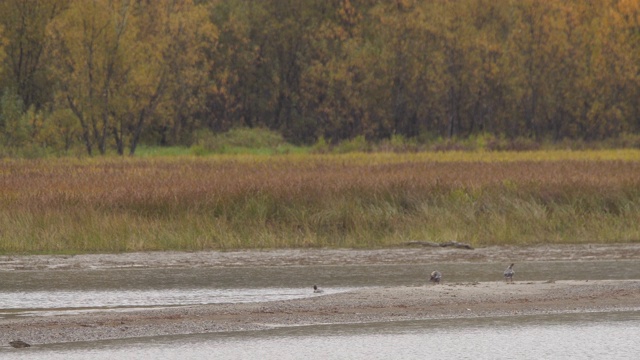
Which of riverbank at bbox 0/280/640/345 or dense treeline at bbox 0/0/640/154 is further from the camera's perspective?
dense treeline at bbox 0/0/640/154

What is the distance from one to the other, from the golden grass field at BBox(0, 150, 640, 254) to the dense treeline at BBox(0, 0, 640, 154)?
32.2 metres

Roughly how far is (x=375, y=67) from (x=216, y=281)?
51.4 metres

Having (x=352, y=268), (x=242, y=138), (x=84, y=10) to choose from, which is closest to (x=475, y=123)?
(x=242, y=138)

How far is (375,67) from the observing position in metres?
65.6

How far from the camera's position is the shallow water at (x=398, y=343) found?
959 centimetres

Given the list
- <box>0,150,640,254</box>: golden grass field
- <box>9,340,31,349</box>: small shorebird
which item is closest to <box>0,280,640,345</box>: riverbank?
<box>9,340,31,349</box>: small shorebird

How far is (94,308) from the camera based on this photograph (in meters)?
12.4

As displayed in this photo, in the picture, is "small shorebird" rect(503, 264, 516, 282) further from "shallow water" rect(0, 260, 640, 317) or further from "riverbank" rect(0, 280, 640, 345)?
"shallow water" rect(0, 260, 640, 317)

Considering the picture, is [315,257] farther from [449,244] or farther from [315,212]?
[315,212]

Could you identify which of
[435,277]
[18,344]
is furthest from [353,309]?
[18,344]

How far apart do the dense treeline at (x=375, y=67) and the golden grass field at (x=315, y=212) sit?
32.2m

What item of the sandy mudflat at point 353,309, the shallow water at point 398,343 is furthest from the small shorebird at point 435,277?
the shallow water at point 398,343

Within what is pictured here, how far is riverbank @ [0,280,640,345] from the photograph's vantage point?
423 inches

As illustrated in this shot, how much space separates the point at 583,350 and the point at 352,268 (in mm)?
7107
